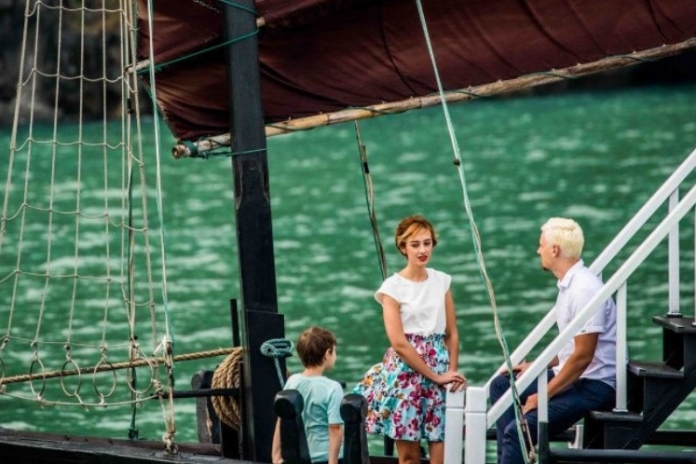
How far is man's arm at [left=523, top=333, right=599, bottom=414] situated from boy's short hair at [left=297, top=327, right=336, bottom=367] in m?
0.97

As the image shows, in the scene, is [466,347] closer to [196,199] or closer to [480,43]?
[480,43]

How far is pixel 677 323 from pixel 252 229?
1.80 meters

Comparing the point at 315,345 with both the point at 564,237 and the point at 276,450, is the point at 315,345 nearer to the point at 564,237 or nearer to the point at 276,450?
the point at 276,450

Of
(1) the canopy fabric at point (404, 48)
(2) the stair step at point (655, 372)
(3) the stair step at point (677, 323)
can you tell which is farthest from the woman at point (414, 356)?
(1) the canopy fabric at point (404, 48)

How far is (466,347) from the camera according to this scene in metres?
18.8

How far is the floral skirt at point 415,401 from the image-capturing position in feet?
23.0

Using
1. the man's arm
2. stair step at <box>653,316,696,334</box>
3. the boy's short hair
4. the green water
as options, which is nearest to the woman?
the man's arm

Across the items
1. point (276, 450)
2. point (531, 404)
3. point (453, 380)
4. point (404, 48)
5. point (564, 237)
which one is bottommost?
point (276, 450)

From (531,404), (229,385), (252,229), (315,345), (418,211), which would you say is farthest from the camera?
(418,211)

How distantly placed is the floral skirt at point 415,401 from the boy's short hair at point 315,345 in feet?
1.99

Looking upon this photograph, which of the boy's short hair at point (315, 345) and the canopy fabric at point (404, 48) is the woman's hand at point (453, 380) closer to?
the boy's short hair at point (315, 345)

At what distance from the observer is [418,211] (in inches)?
1193

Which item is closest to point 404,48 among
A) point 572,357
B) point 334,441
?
point 572,357

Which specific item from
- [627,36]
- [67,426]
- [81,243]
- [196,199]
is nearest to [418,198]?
[196,199]
